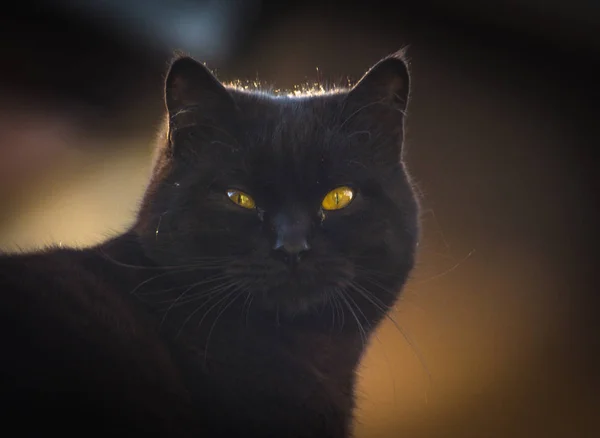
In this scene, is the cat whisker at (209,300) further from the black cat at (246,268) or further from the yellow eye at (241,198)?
the yellow eye at (241,198)

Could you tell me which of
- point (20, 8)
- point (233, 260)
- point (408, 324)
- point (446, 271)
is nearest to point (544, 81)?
point (446, 271)

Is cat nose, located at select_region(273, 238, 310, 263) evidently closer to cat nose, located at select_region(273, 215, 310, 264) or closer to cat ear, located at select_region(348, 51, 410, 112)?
cat nose, located at select_region(273, 215, 310, 264)

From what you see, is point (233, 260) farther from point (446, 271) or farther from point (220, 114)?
point (446, 271)

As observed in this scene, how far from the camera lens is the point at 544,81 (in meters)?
1.45

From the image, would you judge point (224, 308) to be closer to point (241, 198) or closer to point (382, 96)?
point (241, 198)

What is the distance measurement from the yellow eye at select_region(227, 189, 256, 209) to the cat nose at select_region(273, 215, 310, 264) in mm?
57

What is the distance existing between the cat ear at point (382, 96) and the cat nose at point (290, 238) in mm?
220

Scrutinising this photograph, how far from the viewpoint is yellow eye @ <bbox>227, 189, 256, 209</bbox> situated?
897 mm

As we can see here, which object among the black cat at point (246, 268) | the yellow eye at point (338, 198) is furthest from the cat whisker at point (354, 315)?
the yellow eye at point (338, 198)

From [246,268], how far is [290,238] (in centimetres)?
8

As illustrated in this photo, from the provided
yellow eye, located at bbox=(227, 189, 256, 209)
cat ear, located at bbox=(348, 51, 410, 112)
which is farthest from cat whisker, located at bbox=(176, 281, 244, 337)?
cat ear, located at bbox=(348, 51, 410, 112)

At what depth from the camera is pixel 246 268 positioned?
2.79 feet

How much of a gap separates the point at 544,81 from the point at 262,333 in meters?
1.03

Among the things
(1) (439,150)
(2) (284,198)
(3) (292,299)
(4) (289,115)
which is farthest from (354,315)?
(1) (439,150)
